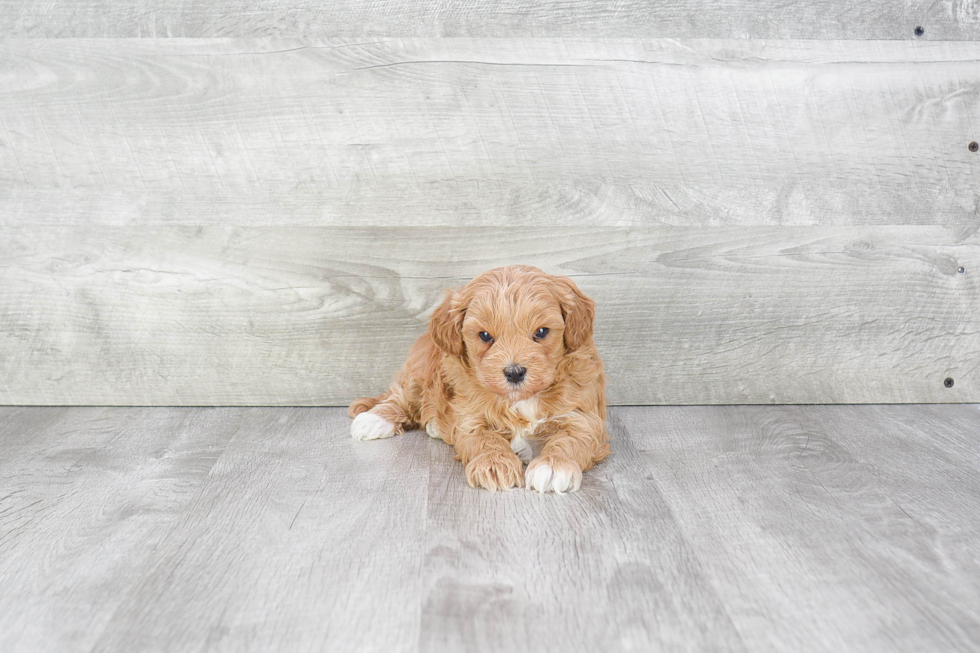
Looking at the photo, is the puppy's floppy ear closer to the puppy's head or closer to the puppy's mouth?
the puppy's head

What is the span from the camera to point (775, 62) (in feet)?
6.93

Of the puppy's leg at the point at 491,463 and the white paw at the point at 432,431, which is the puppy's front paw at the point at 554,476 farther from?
the white paw at the point at 432,431

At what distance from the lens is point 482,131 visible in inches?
82.8

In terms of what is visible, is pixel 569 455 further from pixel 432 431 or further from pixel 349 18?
pixel 349 18

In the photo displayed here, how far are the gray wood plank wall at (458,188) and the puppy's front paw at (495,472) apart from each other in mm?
659

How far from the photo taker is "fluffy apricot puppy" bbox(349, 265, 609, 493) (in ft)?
5.19

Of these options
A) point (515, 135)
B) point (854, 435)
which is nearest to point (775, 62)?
point (515, 135)

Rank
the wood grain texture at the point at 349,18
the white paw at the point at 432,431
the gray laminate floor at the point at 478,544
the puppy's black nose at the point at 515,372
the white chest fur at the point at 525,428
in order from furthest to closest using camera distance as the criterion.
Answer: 1. the wood grain texture at the point at 349,18
2. the white paw at the point at 432,431
3. the white chest fur at the point at 525,428
4. the puppy's black nose at the point at 515,372
5. the gray laminate floor at the point at 478,544

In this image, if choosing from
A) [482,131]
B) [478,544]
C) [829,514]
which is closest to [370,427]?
[478,544]

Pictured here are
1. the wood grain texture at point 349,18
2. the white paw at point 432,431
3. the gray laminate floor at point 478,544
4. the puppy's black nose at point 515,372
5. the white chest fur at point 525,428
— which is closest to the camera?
the gray laminate floor at point 478,544

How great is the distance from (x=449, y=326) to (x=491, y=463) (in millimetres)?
295

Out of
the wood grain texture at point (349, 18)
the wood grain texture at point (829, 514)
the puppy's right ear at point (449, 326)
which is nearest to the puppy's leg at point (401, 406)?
the puppy's right ear at point (449, 326)

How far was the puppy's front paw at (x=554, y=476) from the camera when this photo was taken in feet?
5.16

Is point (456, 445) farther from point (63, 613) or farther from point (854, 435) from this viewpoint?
point (854, 435)
